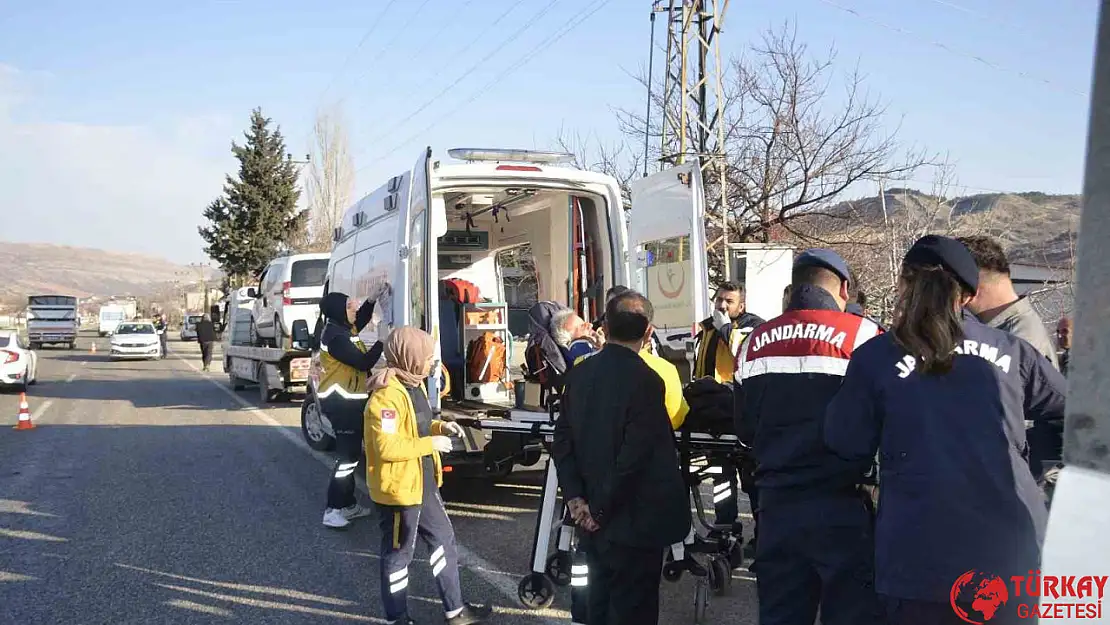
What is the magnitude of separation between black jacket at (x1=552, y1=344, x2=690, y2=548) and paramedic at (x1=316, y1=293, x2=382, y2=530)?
3507 millimetres

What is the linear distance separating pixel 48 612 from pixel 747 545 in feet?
13.9

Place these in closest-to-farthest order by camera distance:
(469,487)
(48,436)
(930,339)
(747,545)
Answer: (930,339) < (747,545) < (469,487) < (48,436)

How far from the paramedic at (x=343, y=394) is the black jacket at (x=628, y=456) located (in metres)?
3.51

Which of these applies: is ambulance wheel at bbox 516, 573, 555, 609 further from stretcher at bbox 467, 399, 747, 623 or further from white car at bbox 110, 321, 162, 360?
white car at bbox 110, 321, 162, 360

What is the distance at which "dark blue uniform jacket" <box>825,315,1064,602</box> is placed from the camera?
7.92ft

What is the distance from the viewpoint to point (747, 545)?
5988mm

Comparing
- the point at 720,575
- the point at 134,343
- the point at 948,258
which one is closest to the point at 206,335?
the point at 134,343

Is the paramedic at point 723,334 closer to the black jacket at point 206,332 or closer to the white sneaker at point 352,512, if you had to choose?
the white sneaker at point 352,512

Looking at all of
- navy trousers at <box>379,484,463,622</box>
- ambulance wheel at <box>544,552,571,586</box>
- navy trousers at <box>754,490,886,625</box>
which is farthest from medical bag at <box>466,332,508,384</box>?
navy trousers at <box>754,490,886,625</box>

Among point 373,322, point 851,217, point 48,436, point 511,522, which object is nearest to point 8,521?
point 373,322

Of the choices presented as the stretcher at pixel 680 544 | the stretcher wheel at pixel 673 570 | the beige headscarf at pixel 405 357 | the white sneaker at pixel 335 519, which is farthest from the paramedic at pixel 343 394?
the stretcher wheel at pixel 673 570

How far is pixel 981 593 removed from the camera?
241cm

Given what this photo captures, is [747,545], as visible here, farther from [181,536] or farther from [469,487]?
[181,536]

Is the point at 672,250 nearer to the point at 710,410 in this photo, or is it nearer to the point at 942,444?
the point at 710,410
